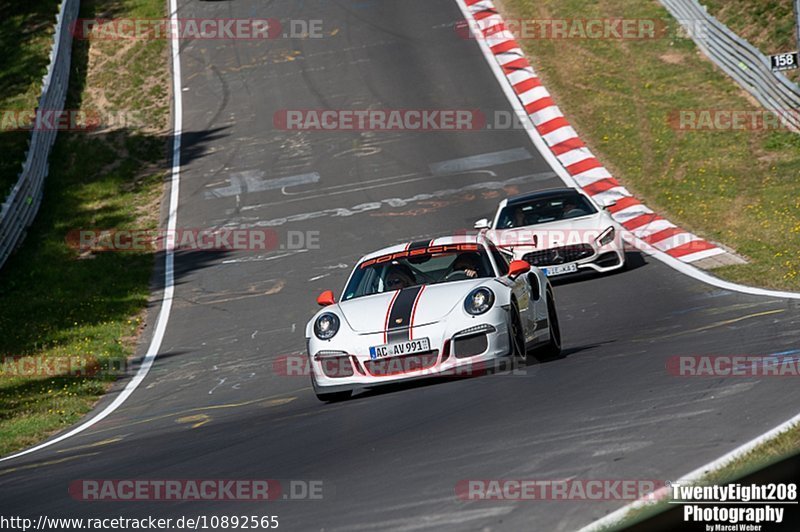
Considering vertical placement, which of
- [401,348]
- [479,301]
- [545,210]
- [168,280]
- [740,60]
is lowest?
[168,280]

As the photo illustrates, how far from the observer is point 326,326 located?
10859 millimetres

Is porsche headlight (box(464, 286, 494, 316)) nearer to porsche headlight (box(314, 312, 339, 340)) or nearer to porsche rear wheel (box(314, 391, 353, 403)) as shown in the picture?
porsche headlight (box(314, 312, 339, 340))

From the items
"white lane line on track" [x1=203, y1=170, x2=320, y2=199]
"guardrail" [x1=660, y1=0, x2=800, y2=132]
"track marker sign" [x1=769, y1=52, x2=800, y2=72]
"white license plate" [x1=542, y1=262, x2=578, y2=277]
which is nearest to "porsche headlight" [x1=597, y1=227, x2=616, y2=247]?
"white license plate" [x1=542, y1=262, x2=578, y2=277]

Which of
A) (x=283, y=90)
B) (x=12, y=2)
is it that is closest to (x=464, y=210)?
(x=283, y=90)

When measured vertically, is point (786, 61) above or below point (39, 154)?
above

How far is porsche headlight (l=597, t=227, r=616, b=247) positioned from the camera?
17.6 m

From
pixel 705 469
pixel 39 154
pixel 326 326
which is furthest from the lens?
pixel 39 154

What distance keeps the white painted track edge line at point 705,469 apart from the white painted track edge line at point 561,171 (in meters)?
7.24

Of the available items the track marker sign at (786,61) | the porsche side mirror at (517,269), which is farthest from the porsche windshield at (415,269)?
the track marker sign at (786,61)

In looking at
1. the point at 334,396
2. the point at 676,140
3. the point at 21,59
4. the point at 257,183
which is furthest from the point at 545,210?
the point at 21,59

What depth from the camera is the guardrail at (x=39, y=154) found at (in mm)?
23641

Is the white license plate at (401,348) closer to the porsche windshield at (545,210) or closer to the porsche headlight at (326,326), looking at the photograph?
the porsche headlight at (326,326)

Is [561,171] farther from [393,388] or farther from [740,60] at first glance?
[393,388]

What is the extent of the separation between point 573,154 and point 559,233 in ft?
23.4
